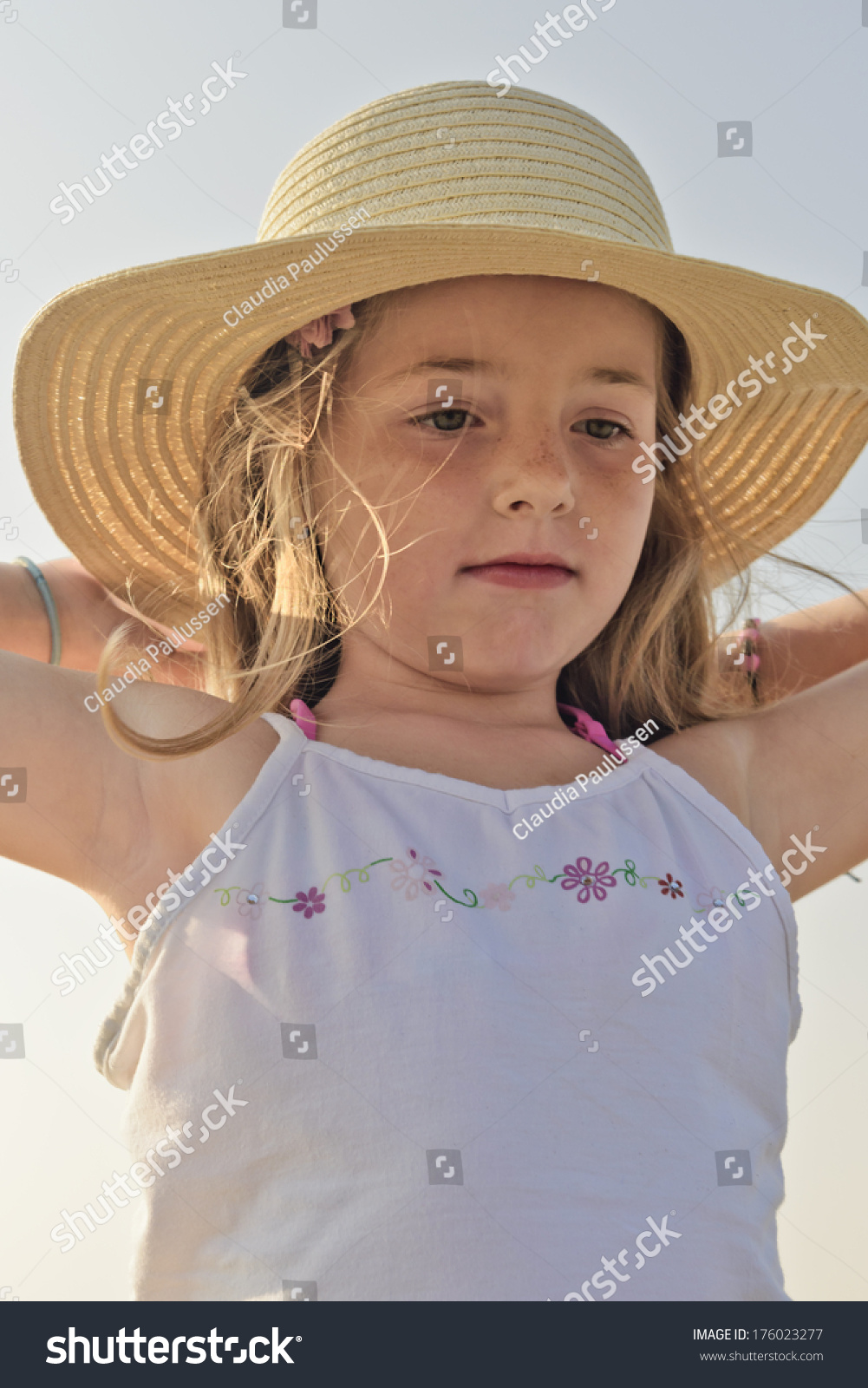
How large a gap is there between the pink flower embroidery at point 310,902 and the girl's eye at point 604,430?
525mm

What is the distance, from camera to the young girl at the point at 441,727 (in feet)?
3.33

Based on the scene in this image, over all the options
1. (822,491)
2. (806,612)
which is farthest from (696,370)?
(806,612)

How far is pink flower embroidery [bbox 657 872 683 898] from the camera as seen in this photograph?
46.8 inches

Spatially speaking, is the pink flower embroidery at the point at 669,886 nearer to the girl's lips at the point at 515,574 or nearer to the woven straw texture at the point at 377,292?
the girl's lips at the point at 515,574

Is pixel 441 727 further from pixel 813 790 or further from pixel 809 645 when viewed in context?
pixel 809 645

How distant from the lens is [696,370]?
1453 mm

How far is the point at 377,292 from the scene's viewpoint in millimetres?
1232

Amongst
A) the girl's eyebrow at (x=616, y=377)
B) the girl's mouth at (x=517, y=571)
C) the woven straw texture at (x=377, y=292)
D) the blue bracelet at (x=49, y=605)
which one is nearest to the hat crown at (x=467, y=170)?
the woven straw texture at (x=377, y=292)

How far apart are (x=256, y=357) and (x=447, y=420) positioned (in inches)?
10.6

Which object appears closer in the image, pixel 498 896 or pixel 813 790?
pixel 498 896

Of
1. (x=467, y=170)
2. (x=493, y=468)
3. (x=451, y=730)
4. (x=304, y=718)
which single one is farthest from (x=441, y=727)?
(x=467, y=170)

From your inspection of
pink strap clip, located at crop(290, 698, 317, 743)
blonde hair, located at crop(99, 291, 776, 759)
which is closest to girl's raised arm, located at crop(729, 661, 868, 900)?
blonde hair, located at crop(99, 291, 776, 759)

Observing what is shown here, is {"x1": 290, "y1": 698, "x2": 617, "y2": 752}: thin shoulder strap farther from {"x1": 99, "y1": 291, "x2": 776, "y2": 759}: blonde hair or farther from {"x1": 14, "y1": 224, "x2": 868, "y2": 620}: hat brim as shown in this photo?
{"x1": 14, "y1": 224, "x2": 868, "y2": 620}: hat brim
